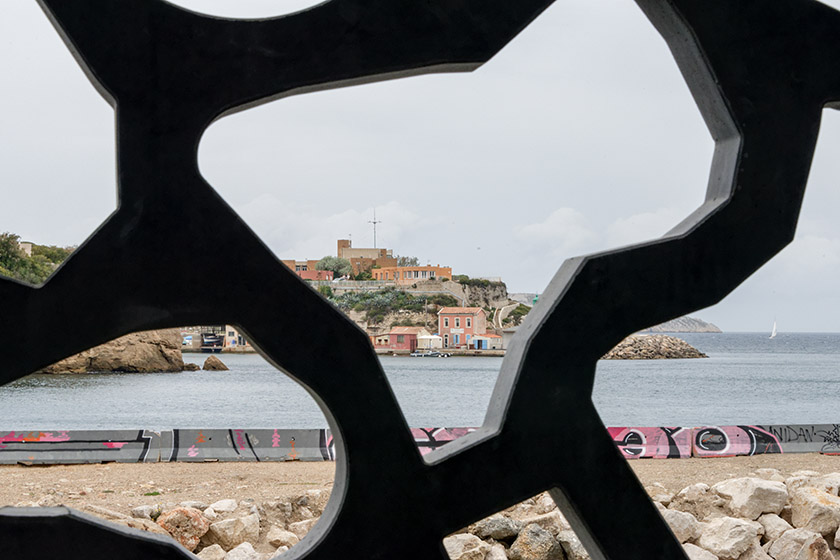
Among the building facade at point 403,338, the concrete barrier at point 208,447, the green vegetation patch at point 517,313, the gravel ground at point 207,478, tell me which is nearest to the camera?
the gravel ground at point 207,478

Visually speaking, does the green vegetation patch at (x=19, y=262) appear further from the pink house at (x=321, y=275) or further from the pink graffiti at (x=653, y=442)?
the pink graffiti at (x=653, y=442)

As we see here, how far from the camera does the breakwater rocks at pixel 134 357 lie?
4466 centimetres

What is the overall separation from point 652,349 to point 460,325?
2610 centimetres

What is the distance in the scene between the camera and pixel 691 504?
642cm

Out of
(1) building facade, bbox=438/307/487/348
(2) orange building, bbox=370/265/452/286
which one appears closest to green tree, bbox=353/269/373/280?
(2) orange building, bbox=370/265/452/286

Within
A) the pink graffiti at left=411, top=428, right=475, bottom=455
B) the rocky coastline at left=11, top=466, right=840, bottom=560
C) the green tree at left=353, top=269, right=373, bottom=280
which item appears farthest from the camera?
the green tree at left=353, top=269, right=373, bottom=280

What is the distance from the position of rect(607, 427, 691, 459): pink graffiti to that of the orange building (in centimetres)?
3661

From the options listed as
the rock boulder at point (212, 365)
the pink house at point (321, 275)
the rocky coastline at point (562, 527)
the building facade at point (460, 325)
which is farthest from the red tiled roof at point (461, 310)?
the rocky coastline at point (562, 527)

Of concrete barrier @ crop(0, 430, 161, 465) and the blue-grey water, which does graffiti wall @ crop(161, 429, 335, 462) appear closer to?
concrete barrier @ crop(0, 430, 161, 465)

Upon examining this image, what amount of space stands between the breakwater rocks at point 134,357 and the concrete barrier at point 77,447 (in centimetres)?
3234

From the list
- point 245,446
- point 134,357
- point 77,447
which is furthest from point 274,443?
point 134,357

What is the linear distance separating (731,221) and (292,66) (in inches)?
53.7

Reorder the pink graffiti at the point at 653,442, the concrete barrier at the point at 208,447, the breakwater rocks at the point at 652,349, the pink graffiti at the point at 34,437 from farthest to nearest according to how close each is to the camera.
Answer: the breakwater rocks at the point at 652,349 → the pink graffiti at the point at 653,442 → the concrete barrier at the point at 208,447 → the pink graffiti at the point at 34,437

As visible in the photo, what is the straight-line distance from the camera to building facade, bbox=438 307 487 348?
55250 millimetres
